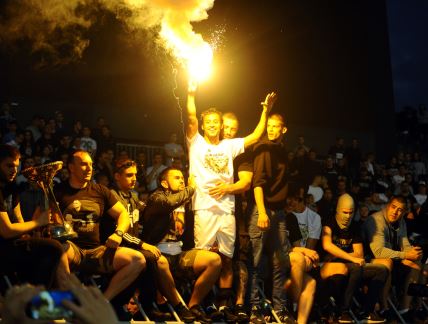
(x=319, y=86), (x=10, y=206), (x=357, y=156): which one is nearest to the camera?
(x=10, y=206)

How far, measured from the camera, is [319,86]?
21.0m

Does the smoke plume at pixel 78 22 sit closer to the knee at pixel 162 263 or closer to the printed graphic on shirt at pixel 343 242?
the knee at pixel 162 263

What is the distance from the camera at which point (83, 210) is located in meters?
6.84

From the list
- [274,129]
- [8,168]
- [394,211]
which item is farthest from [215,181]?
[394,211]

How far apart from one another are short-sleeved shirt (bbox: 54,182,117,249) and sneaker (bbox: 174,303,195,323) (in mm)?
1036

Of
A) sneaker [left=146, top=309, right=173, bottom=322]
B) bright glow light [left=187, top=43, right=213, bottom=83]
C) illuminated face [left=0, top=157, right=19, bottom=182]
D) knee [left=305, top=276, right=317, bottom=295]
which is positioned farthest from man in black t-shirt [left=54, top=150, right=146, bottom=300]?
knee [left=305, top=276, right=317, bottom=295]

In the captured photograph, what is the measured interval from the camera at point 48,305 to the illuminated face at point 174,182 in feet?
16.9

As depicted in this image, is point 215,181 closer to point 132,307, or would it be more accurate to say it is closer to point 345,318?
point 132,307

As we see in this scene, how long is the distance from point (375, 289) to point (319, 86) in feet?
43.0

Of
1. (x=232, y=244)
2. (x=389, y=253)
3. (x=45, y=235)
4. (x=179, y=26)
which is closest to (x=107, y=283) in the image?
(x=45, y=235)

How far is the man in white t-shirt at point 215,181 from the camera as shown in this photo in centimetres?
734

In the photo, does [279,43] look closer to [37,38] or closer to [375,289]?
[37,38]

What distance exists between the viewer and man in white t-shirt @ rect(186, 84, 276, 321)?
7.34 m

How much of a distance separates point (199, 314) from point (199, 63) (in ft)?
9.10
